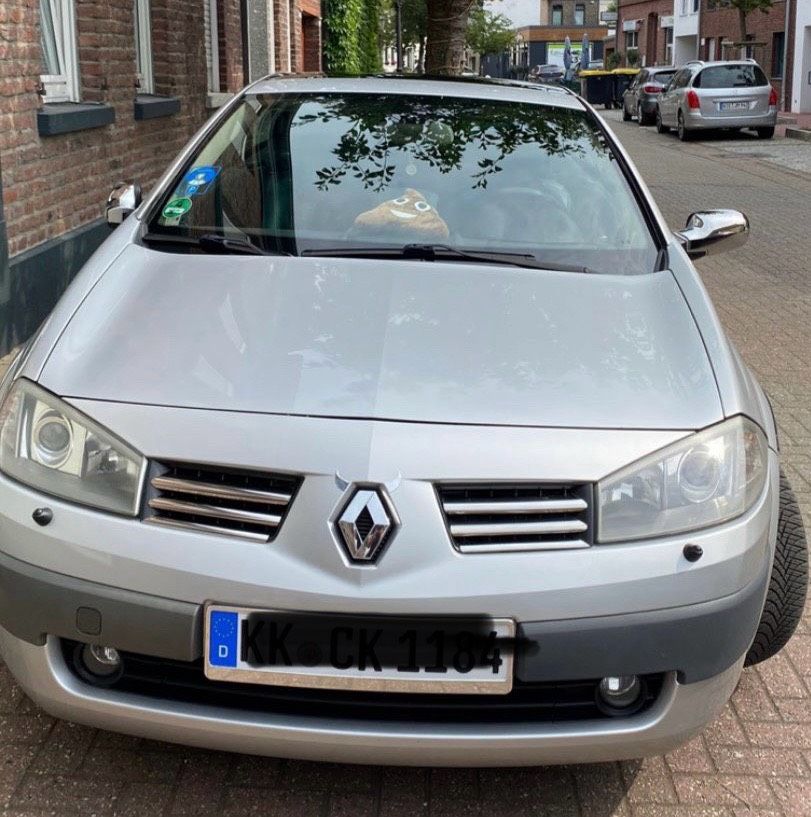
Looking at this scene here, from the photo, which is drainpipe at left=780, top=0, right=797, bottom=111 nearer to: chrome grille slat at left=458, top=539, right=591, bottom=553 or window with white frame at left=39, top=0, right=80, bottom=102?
window with white frame at left=39, top=0, right=80, bottom=102

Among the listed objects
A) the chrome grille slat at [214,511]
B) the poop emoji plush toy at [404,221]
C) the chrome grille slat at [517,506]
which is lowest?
the chrome grille slat at [214,511]

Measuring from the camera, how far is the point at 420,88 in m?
4.27

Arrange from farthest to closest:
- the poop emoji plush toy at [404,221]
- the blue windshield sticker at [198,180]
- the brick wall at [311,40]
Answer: the brick wall at [311,40] → the blue windshield sticker at [198,180] → the poop emoji plush toy at [404,221]

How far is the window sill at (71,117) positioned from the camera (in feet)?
22.8

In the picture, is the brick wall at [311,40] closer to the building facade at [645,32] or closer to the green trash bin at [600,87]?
the green trash bin at [600,87]

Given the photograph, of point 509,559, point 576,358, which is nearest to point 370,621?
point 509,559

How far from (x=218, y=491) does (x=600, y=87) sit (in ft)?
162

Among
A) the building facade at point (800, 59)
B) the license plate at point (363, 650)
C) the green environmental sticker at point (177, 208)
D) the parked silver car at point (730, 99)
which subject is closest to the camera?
the license plate at point (363, 650)

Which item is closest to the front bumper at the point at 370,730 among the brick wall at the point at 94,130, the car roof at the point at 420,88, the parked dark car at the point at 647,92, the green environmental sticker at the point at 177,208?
the green environmental sticker at the point at 177,208

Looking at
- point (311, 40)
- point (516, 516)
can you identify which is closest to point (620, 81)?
point (311, 40)

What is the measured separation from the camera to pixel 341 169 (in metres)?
3.80

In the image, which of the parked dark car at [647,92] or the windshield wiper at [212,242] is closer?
the windshield wiper at [212,242]

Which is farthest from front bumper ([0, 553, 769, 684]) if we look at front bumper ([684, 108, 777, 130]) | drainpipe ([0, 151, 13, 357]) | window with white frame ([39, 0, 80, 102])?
front bumper ([684, 108, 777, 130])

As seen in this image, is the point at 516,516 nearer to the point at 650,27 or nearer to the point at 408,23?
the point at 408,23
